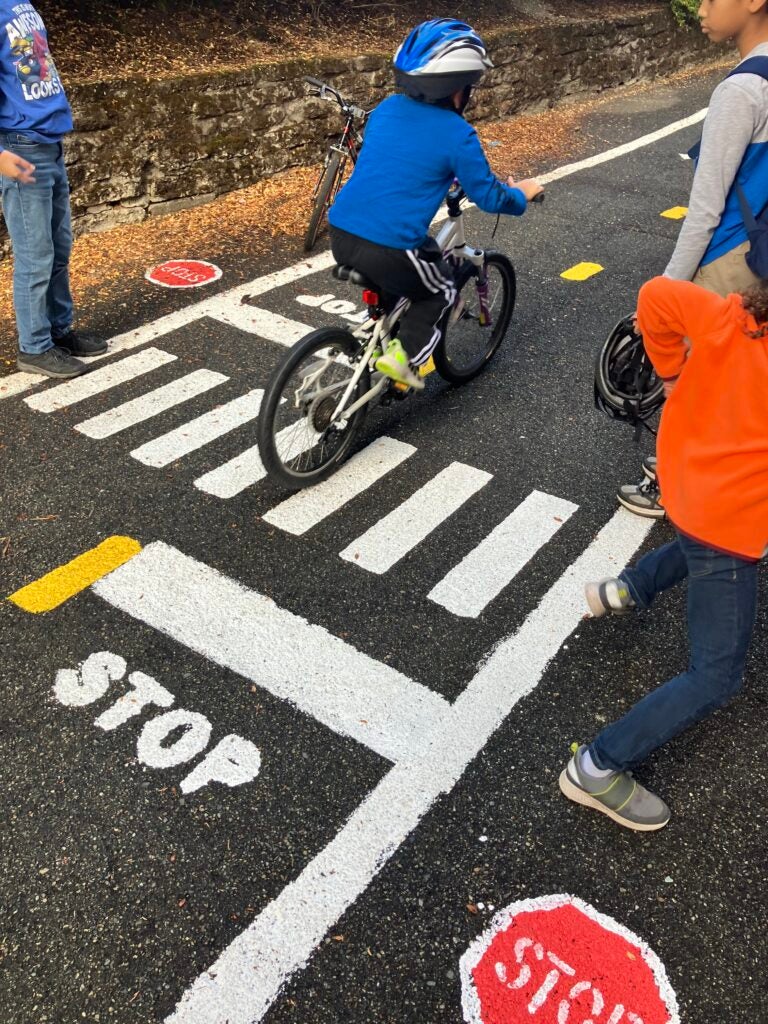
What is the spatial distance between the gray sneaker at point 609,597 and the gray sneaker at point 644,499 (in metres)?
0.92

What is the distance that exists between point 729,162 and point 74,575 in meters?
3.03

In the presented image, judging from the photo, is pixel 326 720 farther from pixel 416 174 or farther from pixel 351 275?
pixel 416 174

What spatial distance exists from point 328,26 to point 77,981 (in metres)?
10.3

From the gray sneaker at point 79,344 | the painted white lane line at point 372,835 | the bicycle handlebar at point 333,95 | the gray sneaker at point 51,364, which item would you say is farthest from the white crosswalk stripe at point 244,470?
the bicycle handlebar at point 333,95

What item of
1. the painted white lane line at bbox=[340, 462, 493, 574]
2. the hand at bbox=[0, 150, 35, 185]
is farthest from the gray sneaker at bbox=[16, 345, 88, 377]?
the painted white lane line at bbox=[340, 462, 493, 574]

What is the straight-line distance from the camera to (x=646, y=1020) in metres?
2.19

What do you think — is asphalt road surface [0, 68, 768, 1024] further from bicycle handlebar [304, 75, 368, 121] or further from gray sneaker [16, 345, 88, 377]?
bicycle handlebar [304, 75, 368, 121]

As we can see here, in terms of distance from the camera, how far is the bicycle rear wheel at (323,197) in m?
6.64

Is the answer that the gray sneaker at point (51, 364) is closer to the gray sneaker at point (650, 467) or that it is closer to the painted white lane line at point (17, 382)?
the painted white lane line at point (17, 382)

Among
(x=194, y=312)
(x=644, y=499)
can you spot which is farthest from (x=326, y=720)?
(x=194, y=312)

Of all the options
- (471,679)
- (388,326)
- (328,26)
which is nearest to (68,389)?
(388,326)

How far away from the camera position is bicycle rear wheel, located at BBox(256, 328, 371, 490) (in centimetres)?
371

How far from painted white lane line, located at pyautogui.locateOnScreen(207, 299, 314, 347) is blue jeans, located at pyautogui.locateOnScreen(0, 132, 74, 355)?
1085 millimetres

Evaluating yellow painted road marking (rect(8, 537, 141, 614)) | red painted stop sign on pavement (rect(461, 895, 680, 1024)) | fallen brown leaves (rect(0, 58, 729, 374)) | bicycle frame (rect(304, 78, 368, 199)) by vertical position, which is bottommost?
red painted stop sign on pavement (rect(461, 895, 680, 1024))
